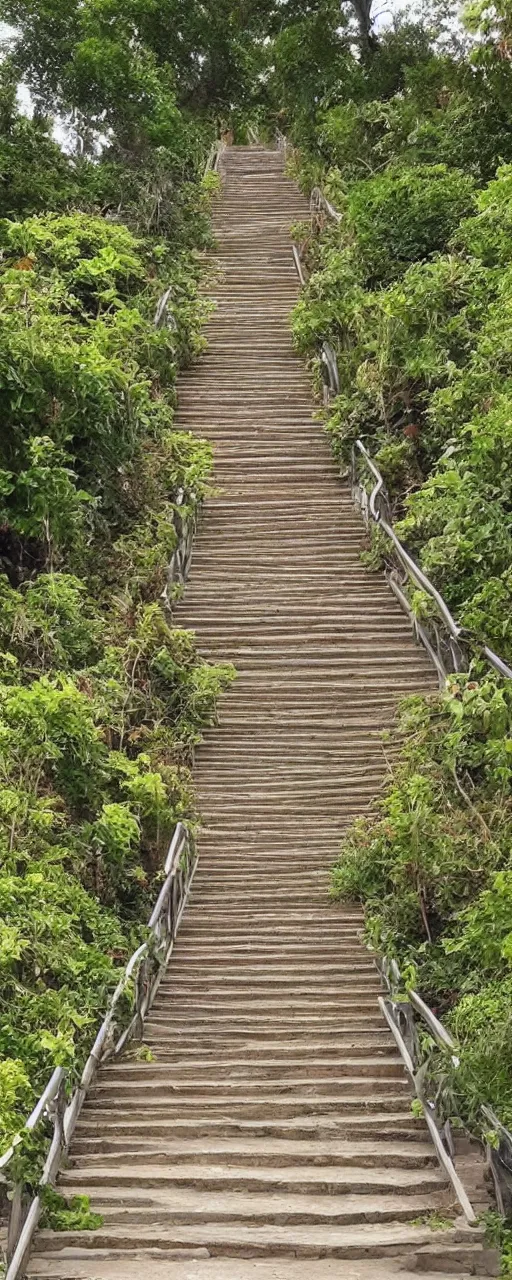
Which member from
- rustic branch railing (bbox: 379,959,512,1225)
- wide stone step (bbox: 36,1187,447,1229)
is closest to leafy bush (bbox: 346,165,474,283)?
rustic branch railing (bbox: 379,959,512,1225)

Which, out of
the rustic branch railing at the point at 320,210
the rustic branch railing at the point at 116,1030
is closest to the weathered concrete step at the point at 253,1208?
the rustic branch railing at the point at 116,1030

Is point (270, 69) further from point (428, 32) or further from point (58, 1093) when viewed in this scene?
point (58, 1093)

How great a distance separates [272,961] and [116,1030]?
4.74 feet

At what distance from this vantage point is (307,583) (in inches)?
505

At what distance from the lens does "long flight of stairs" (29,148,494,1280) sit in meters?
6.02

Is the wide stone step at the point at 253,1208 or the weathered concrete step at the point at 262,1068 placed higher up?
the wide stone step at the point at 253,1208

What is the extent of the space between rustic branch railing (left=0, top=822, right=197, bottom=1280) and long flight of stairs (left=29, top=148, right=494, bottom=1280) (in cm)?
12

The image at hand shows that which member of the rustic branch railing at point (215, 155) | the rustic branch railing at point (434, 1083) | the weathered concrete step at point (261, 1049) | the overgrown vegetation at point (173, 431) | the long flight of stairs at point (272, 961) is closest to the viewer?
the rustic branch railing at point (434, 1083)

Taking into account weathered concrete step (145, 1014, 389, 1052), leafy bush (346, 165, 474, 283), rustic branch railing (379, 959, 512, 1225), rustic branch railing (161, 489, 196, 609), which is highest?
leafy bush (346, 165, 474, 283)

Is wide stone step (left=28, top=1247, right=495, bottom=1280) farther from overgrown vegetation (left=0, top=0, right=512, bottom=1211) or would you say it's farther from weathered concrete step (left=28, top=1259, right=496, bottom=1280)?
overgrown vegetation (left=0, top=0, right=512, bottom=1211)

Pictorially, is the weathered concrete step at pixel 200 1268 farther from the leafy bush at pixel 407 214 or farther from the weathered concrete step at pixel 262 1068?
the leafy bush at pixel 407 214

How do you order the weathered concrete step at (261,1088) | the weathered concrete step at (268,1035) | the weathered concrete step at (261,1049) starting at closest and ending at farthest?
the weathered concrete step at (261,1088) → the weathered concrete step at (261,1049) → the weathered concrete step at (268,1035)

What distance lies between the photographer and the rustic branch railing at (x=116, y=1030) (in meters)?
5.80

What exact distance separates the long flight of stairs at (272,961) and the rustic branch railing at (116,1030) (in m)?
0.12
